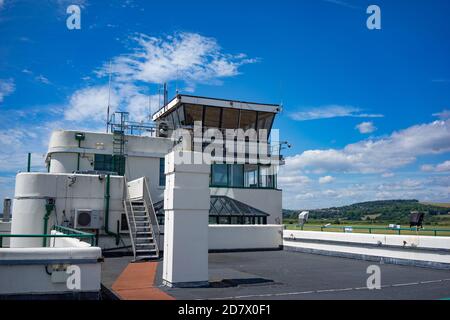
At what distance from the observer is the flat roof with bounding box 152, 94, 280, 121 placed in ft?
96.2

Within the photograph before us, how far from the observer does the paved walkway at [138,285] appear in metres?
9.79

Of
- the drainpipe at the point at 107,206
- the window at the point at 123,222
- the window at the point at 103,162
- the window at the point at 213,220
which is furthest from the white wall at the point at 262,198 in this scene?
the drainpipe at the point at 107,206

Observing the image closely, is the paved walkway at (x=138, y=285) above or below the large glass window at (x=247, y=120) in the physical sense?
below

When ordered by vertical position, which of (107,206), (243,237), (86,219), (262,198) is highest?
(262,198)

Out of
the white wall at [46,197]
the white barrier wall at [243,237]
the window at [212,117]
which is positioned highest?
the window at [212,117]

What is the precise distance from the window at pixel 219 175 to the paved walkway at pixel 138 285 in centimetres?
1312

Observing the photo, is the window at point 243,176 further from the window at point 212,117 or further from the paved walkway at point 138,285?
the paved walkway at point 138,285

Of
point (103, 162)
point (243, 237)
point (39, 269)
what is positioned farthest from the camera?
point (103, 162)

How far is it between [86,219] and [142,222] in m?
2.74

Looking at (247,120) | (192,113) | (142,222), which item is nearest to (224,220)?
(142,222)

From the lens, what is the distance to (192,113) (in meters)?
29.9

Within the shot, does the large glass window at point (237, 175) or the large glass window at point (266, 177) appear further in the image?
the large glass window at point (266, 177)

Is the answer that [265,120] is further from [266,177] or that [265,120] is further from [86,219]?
[86,219]

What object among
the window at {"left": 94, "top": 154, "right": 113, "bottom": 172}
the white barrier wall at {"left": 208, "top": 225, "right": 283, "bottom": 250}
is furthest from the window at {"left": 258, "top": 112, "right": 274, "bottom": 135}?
the window at {"left": 94, "top": 154, "right": 113, "bottom": 172}
